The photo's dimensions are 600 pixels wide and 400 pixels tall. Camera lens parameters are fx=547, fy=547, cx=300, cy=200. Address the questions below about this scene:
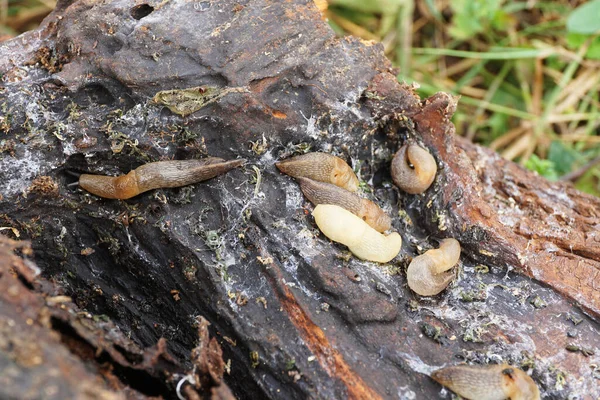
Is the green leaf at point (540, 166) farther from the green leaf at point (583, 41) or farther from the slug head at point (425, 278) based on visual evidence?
the slug head at point (425, 278)

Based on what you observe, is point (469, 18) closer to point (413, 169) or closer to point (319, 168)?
point (413, 169)

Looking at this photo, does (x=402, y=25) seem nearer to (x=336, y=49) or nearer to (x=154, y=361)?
(x=336, y=49)

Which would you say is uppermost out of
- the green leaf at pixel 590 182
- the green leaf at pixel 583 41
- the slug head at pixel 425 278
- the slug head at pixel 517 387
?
the green leaf at pixel 583 41

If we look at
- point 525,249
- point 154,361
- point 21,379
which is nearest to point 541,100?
point 525,249

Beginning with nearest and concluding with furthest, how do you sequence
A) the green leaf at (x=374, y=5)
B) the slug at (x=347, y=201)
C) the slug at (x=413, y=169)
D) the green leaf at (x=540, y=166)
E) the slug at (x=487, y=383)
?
the slug at (x=487, y=383) → the slug at (x=347, y=201) → the slug at (x=413, y=169) → the green leaf at (x=540, y=166) → the green leaf at (x=374, y=5)

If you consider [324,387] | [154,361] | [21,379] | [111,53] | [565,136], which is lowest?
[565,136]

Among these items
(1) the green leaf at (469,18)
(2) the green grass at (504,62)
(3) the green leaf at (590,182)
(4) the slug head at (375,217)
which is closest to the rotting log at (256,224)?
(4) the slug head at (375,217)

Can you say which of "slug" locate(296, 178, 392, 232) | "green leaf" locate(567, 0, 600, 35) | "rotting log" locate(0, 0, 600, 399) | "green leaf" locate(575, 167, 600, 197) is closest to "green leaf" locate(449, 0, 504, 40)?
"green leaf" locate(567, 0, 600, 35)
